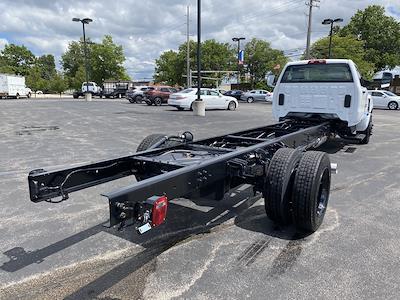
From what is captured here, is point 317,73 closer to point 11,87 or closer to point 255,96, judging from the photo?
point 255,96

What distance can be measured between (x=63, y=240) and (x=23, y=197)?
175 cm

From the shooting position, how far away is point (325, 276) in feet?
10.5

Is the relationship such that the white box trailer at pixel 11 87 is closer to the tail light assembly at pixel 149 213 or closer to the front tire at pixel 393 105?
the front tire at pixel 393 105

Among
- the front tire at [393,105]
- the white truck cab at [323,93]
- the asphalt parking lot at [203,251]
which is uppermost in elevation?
the white truck cab at [323,93]

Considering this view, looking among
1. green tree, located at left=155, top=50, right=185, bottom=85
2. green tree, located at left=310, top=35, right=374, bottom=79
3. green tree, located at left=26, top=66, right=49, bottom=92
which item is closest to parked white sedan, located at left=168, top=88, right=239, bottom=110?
→ green tree, located at left=310, top=35, right=374, bottom=79

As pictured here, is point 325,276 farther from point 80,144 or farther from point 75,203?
point 80,144

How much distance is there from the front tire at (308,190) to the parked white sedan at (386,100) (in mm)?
28352

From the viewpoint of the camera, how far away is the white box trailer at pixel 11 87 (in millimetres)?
45844

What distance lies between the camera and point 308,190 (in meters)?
3.71

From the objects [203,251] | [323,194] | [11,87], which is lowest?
[203,251]

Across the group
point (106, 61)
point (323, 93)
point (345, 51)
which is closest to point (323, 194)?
point (323, 93)

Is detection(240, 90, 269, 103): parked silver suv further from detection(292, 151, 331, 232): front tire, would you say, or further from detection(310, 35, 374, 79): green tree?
detection(292, 151, 331, 232): front tire

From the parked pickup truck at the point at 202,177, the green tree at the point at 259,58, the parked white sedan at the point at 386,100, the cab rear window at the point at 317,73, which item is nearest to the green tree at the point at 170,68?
the green tree at the point at 259,58

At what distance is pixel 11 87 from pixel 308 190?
167ft
